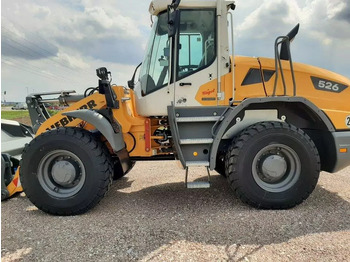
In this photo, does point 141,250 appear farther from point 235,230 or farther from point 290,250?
point 290,250

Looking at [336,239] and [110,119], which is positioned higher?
[110,119]

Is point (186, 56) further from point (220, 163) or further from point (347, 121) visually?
point (347, 121)

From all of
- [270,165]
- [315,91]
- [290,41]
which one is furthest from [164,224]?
[290,41]

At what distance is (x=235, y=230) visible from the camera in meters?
3.57

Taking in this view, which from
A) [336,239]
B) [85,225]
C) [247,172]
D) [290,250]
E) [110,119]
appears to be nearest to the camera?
[290,250]

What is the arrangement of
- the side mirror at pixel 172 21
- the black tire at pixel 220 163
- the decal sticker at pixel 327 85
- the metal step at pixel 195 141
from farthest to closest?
1. the black tire at pixel 220 163
2. the decal sticker at pixel 327 85
3. the metal step at pixel 195 141
4. the side mirror at pixel 172 21

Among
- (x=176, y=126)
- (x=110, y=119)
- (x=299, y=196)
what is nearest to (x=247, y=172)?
(x=299, y=196)

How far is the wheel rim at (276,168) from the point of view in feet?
13.9

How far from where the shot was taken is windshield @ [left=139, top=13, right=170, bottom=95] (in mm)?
4473

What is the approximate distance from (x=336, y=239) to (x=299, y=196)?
0.92m

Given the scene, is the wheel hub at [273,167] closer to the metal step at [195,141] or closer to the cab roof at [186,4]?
the metal step at [195,141]

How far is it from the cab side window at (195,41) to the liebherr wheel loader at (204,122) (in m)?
0.01

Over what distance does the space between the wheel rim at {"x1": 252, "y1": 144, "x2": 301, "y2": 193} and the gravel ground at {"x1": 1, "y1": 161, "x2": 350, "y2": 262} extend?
370 millimetres

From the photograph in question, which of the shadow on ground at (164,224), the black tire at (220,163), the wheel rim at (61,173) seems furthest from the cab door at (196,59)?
the wheel rim at (61,173)
